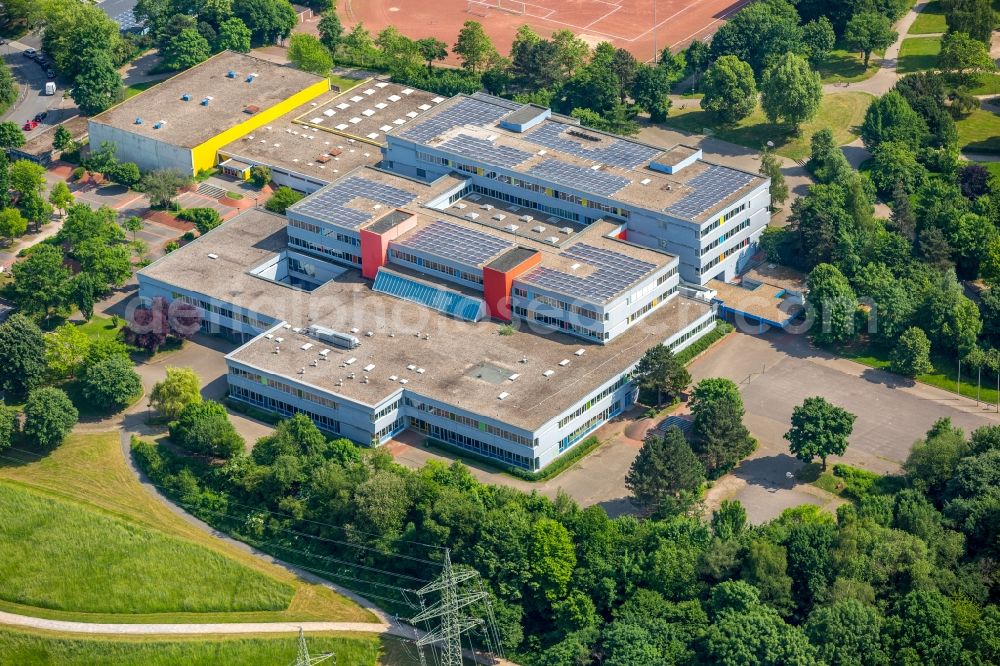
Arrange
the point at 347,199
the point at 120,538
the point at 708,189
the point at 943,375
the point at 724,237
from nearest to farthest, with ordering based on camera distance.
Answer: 1. the point at 120,538
2. the point at 943,375
3. the point at 724,237
4. the point at 708,189
5. the point at 347,199

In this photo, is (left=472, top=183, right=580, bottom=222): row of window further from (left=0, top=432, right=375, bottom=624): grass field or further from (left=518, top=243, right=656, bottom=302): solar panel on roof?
(left=0, top=432, right=375, bottom=624): grass field

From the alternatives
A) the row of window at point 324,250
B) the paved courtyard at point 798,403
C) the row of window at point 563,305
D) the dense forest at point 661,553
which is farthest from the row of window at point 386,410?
the paved courtyard at point 798,403

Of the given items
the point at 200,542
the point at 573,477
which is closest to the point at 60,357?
the point at 200,542

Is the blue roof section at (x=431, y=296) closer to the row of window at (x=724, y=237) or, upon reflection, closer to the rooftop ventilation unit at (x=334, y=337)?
the rooftop ventilation unit at (x=334, y=337)

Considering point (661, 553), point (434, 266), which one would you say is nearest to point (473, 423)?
point (434, 266)

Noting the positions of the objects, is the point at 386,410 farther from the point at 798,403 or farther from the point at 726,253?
the point at 726,253

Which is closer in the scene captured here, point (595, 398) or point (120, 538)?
point (120, 538)

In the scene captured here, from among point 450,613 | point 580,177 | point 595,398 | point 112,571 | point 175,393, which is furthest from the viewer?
point 580,177

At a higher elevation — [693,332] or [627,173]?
[627,173]
